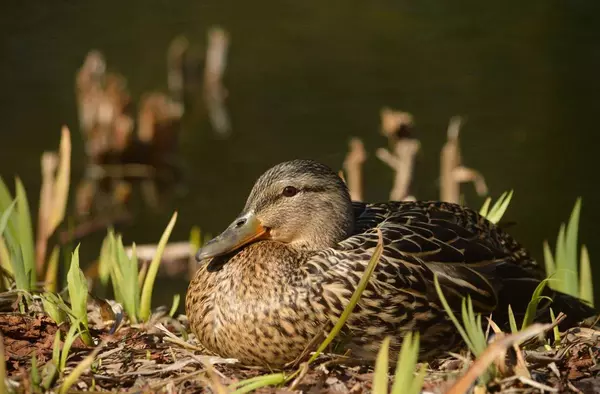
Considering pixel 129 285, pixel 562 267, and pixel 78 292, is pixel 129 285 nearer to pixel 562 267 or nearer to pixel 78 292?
pixel 78 292

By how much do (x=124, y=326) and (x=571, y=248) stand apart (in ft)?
6.71

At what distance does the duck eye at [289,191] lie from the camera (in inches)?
171

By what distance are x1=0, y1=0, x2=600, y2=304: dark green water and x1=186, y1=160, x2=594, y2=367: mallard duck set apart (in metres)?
2.92

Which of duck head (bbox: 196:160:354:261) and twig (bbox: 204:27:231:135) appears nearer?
duck head (bbox: 196:160:354:261)

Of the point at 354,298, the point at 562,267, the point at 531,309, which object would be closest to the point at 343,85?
the point at 562,267

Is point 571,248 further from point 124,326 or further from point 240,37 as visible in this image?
point 240,37

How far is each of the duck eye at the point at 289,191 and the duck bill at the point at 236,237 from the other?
157 mm

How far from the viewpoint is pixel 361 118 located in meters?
10.3

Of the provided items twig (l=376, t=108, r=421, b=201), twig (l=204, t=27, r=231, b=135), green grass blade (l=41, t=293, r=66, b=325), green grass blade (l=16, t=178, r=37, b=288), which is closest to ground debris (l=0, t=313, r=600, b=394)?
green grass blade (l=41, t=293, r=66, b=325)

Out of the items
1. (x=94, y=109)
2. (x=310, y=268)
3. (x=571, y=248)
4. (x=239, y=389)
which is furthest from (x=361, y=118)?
(x=239, y=389)

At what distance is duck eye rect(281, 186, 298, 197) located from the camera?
4.35m

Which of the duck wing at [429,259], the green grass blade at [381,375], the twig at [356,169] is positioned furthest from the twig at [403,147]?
the green grass blade at [381,375]

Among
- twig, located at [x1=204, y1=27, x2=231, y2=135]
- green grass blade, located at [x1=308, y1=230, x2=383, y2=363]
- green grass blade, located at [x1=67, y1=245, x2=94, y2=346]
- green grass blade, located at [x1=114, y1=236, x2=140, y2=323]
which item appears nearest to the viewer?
green grass blade, located at [x1=308, y1=230, x2=383, y2=363]

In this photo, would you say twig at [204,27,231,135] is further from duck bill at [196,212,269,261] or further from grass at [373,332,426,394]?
grass at [373,332,426,394]
